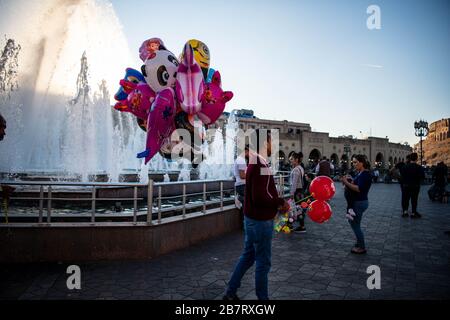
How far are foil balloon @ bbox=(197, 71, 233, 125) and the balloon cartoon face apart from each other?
1.17 meters

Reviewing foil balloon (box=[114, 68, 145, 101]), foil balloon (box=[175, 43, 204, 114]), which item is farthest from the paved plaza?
foil balloon (box=[114, 68, 145, 101])

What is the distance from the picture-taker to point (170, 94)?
26.6 feet

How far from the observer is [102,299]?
135 inches

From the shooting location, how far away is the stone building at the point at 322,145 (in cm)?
5344

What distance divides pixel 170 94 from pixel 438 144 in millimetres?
107546

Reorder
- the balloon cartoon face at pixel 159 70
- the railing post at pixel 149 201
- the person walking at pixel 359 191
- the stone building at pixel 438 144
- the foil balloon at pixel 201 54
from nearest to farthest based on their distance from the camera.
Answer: the railing post at pixel 149 201, the person walking at pixel 359 191, the balloon cartoon face at pixel 159 70, the foil balloon at pixel 201 54, the stone building at pixel 438 144

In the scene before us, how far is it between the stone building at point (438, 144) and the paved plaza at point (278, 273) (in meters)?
93.5

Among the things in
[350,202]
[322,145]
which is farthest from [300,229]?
[322,145]

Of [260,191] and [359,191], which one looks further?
A: [359,191]

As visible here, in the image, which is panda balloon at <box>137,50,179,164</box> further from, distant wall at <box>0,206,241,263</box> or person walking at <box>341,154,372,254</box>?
person walking at <box>341,154,372,254</box>

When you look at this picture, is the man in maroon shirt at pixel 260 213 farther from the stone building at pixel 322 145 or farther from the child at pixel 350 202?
the stone building at pixel 322 145

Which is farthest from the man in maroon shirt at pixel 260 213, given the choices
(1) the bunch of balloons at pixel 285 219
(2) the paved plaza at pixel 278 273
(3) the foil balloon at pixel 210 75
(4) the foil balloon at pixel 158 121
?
(3) the foil balloon at pixel 210 75

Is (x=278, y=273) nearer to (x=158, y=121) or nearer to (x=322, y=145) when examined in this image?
(x=158, y=121)
